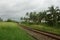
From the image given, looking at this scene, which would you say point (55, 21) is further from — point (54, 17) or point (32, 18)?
point (32, 18)

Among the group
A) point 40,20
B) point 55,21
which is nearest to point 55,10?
point 55,21

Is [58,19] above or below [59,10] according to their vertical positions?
below

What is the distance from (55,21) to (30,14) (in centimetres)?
4468

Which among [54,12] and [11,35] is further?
[54,12]

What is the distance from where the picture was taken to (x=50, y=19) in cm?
6431

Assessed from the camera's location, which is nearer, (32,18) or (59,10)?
(59,10)

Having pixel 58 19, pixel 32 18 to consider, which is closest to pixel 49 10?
pixel 58 19

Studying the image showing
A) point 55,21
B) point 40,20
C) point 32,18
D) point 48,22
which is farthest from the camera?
point 32,18

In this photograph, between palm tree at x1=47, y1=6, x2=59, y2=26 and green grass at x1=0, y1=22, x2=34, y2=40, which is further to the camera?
palm tree at x1=47, y1=6, x2=59, y2=26

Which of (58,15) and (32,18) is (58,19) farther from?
(32,18)

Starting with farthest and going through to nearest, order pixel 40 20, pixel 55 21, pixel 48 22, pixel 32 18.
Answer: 1. pixel 32 18
2. pixel 40 20
3. pixel 48 22
4. pixel 55 21

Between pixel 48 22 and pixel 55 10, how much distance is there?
645cm

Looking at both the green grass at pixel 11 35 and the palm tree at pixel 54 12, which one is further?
the palm tree at pixel 54 12

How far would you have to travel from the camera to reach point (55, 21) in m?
61.2
